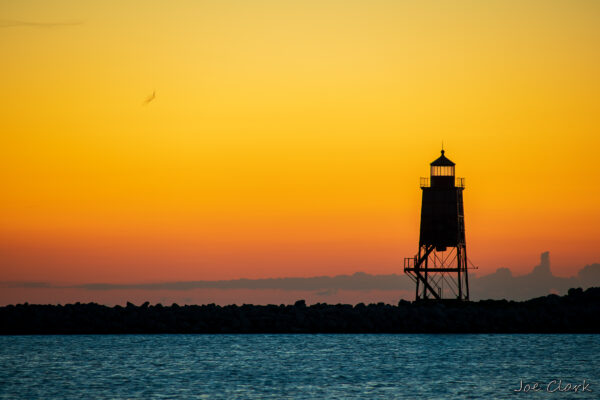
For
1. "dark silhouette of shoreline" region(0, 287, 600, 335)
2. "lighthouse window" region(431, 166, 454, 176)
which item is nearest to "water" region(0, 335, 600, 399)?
"dark silhouette of shoreline" region(0, 287, 600, 335)

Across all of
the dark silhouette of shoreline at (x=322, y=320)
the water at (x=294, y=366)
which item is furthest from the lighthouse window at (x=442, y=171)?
the water at (x=294, y=366)

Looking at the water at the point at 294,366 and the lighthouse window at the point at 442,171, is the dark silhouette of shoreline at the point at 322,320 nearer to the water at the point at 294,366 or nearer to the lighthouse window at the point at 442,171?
the water at the point at 294,366

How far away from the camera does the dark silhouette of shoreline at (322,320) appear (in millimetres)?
61125

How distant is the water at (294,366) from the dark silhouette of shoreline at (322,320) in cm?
75

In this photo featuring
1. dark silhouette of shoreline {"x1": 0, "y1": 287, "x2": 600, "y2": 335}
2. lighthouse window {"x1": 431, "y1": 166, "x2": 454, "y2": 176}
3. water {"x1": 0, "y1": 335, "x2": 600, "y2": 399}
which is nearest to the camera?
water {"x1": 0, "y1": 335, "x2": 600, "y2": 399}

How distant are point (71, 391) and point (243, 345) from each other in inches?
794

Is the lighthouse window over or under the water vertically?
over

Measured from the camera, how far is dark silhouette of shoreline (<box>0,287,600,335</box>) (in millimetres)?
61125

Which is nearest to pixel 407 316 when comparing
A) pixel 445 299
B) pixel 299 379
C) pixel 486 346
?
pixel 445 299

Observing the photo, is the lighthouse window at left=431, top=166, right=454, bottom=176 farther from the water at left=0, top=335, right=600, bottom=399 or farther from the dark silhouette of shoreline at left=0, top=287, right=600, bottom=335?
the water at left=0, top=335, right=600, bottom=399

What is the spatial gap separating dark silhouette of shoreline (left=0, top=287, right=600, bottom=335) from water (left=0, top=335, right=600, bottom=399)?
75 centimetres

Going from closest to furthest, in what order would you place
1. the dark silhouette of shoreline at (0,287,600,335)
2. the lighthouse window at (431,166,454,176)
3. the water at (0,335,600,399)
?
the water at (0,335,600,399) < the dark silhouette of shoreline at (0,287,600,335) < the lighthouse window at (431,166,454,176)

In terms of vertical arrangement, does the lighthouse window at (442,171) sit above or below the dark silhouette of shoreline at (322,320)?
above

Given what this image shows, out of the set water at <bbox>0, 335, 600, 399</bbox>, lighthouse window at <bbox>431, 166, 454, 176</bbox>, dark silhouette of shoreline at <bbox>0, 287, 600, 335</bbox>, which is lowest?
water at <bbox>0, 335, 600, 399</bbox>
